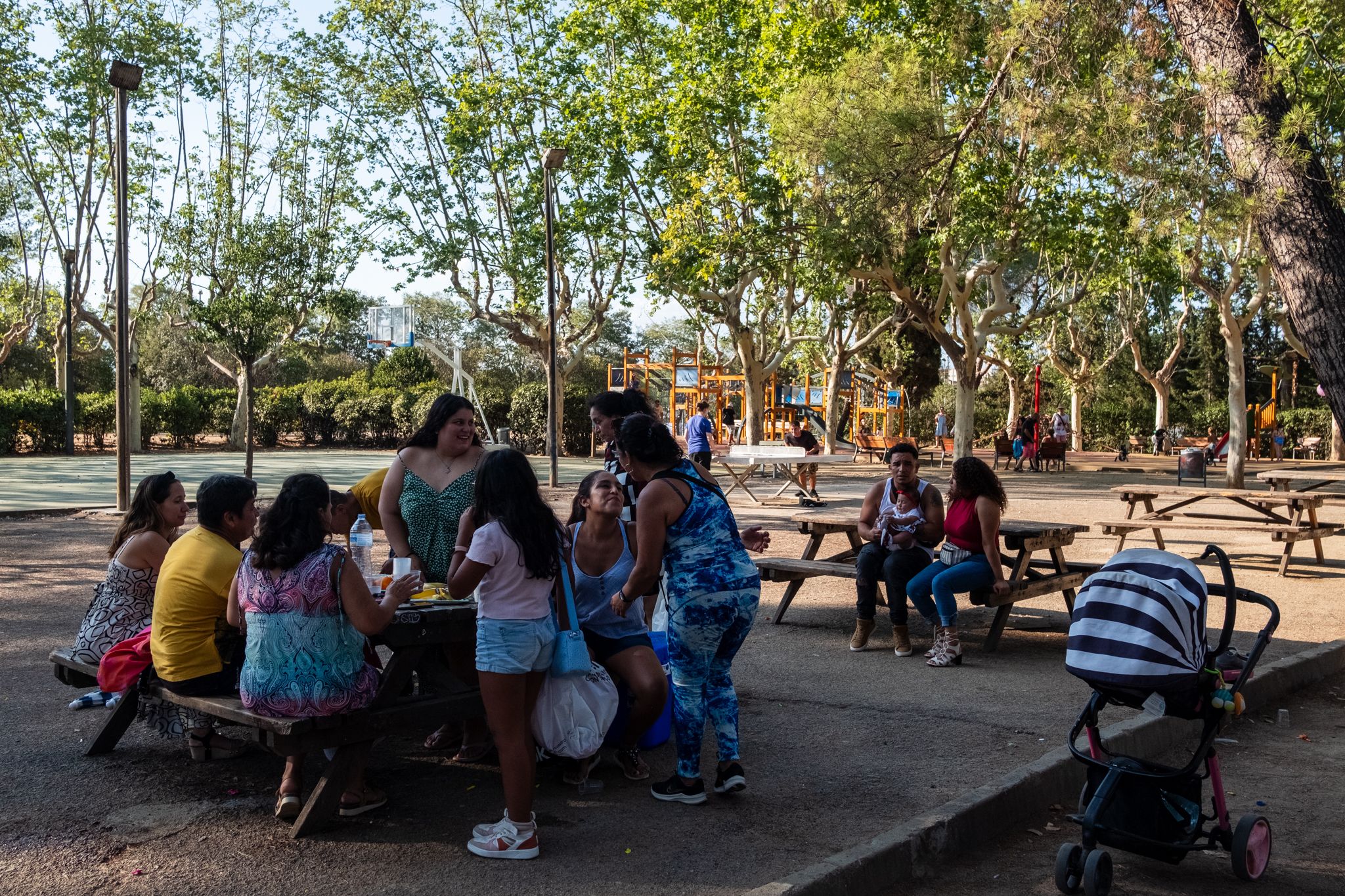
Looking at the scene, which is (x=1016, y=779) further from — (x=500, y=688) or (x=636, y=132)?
Result: (x=636, y=132)

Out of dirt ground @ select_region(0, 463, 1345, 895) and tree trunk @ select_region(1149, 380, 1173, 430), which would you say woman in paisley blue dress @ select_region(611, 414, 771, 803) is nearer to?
dirt ground @ select_region(0, 463, 1345, 895)

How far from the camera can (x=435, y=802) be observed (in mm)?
4820

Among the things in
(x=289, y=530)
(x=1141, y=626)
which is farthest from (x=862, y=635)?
(x=289, y=530)

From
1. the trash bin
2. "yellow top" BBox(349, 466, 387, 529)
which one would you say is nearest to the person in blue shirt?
the trash bin

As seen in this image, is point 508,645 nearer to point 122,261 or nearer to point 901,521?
point 901,521

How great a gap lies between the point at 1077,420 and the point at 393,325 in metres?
26.5

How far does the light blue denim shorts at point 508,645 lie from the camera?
4.24 meters

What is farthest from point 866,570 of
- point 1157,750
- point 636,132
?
point 636,132

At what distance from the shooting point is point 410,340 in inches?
1439

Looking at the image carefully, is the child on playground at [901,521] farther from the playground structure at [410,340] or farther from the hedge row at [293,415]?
the hedge row at [293,415]

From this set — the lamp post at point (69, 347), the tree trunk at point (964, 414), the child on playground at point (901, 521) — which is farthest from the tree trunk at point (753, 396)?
the child on playground at point (901, 521)

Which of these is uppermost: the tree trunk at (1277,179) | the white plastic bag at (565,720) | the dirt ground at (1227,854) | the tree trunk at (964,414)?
the tree trunk at (1277,179)

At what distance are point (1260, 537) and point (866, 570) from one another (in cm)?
927

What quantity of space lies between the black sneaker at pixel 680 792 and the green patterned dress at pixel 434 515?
162 centimetres
